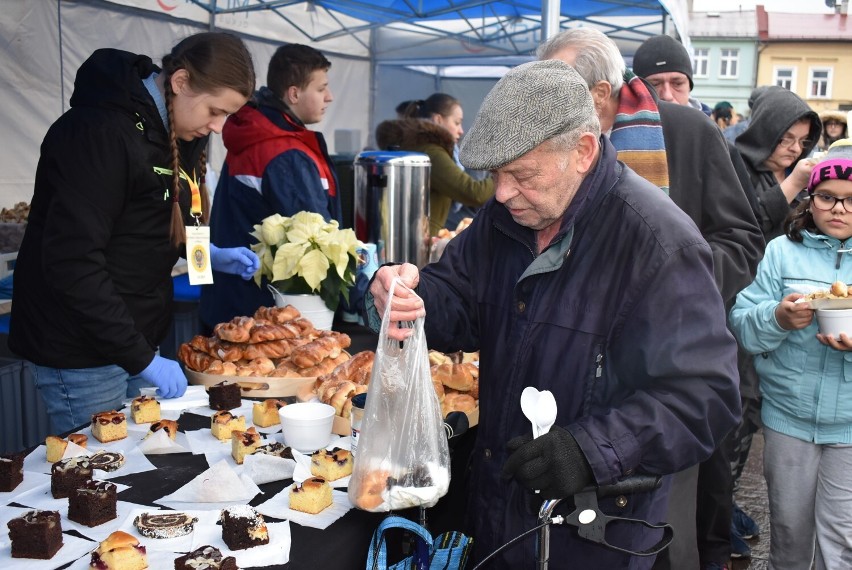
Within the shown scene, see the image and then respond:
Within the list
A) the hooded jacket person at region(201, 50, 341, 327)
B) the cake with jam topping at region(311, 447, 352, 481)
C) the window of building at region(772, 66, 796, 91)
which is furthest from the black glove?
the window of building at region(772, 66, 796, 91)

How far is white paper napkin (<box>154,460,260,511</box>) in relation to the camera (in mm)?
1903

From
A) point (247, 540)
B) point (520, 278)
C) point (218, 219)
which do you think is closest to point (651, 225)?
point (520, 278)

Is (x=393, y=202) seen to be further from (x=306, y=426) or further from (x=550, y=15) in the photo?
(x=306, y=426)

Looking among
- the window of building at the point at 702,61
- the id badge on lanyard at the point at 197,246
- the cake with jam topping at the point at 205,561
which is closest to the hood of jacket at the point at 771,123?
the id badge on lanyard at the point at 197,246

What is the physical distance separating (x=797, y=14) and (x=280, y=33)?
4314 centimetres

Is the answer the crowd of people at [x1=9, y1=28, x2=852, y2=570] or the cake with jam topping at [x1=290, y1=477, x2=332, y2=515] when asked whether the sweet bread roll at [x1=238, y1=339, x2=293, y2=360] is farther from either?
the cake with jam topping at [x1=290, y1=477, x2=332, y2=515]

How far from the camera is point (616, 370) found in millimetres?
1660

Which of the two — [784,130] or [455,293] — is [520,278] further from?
[784,130]

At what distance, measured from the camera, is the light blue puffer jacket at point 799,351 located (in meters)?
2.87

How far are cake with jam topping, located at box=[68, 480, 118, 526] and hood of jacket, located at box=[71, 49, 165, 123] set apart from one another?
1.21 metres

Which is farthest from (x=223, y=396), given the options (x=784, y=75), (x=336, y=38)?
(x=784, y=75)

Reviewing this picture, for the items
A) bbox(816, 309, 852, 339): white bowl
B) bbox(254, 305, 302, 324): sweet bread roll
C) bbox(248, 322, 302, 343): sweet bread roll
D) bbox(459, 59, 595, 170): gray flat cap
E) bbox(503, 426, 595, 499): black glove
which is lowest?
bbox(248, 322, 302, 343): sweet bread roll

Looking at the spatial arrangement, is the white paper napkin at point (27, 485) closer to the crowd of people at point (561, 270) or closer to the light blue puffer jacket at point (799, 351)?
the crowd of people at point (561, 270)

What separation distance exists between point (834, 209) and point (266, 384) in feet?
7.39
